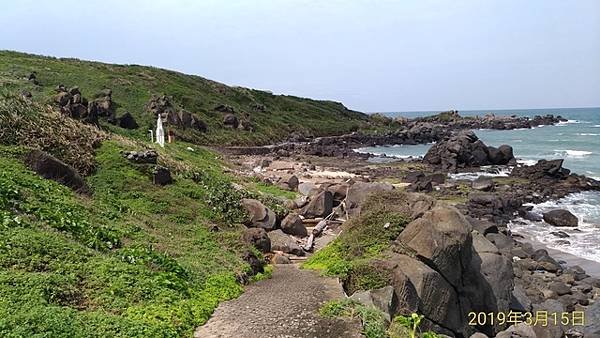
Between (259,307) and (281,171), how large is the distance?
32.5 metres

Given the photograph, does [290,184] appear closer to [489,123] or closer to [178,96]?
[178,96]

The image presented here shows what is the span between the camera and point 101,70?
79750 mm

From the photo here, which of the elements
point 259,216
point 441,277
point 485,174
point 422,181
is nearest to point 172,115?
point 422,181

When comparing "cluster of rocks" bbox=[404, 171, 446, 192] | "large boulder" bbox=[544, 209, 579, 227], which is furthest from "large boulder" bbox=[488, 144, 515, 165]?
"large boulder" bbox=[544, 209, 579, 227]

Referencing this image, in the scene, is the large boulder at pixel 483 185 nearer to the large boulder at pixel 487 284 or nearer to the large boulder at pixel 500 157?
the large boulder at pixel 500 157

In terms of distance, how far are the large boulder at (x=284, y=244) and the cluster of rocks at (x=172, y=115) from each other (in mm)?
43951

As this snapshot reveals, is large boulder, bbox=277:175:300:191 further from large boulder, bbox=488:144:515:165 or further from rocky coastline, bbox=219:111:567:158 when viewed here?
large boulder, bbox=488:144:515:165

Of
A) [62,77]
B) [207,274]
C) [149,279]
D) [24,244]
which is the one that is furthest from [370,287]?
[62,77]

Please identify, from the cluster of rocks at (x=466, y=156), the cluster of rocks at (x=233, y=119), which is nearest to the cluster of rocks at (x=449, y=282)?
the cluster of rocks at (x=466, y=156)

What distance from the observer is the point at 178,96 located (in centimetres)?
7962

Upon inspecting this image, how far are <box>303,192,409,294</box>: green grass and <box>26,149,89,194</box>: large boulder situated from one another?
870 centimetres

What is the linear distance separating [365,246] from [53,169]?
36.2 feet

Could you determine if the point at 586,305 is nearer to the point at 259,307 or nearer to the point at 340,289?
the point at 340,289

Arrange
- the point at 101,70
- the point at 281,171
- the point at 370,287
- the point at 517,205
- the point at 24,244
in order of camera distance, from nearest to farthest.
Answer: the point at 24,244 < the point at 370,287 < the point at 517,205 < the point at 281,171 < the point at 101,70
